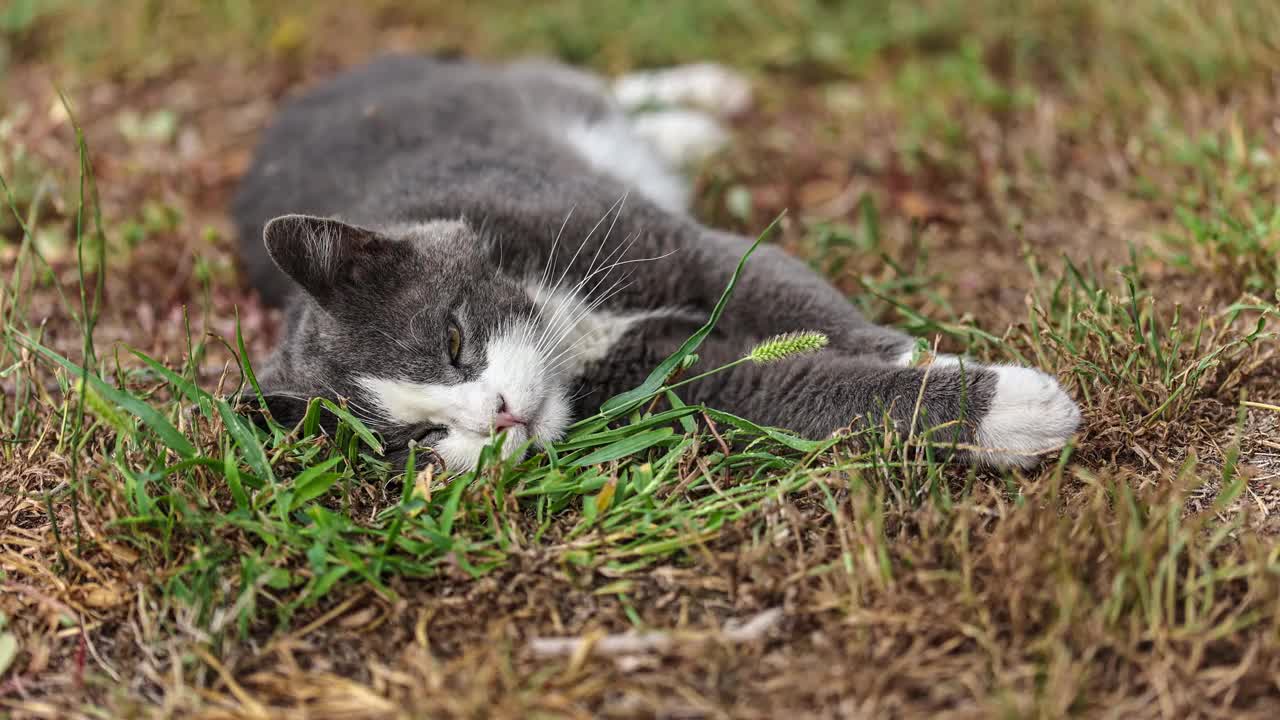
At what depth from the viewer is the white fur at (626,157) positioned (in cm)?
359

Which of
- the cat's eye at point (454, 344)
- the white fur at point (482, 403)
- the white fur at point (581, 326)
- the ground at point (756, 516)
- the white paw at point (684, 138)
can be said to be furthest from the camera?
the white paw at point (684, 138)

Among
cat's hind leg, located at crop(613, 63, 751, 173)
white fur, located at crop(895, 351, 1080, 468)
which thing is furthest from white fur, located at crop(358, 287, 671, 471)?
cat's hind leg, located at crop(613, 63, 751, 173)

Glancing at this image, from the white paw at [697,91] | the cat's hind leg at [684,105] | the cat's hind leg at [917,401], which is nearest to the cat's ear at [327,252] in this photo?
the cat's hind leg at [917,401]

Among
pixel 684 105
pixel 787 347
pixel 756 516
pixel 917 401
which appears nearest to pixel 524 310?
pixel 787 347

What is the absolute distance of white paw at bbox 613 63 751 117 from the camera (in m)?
4.42

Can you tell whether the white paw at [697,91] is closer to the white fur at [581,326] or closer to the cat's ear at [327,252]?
the white fur at [581,326]

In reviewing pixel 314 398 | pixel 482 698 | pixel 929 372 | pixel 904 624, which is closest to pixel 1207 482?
A: pixel 929 372

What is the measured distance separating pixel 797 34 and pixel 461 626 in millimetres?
3599

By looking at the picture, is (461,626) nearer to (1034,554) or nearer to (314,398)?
(314,398)

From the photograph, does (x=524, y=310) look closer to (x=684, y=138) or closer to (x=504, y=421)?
(x=504, y=421)

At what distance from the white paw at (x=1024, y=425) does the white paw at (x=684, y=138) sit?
2222 millimetres

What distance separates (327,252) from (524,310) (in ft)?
1.62

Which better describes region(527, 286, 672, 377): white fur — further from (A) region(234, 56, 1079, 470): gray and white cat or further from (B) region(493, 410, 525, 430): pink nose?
(B) region(493, 410, 525, 430): pink nose

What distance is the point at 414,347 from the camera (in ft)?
7.49
